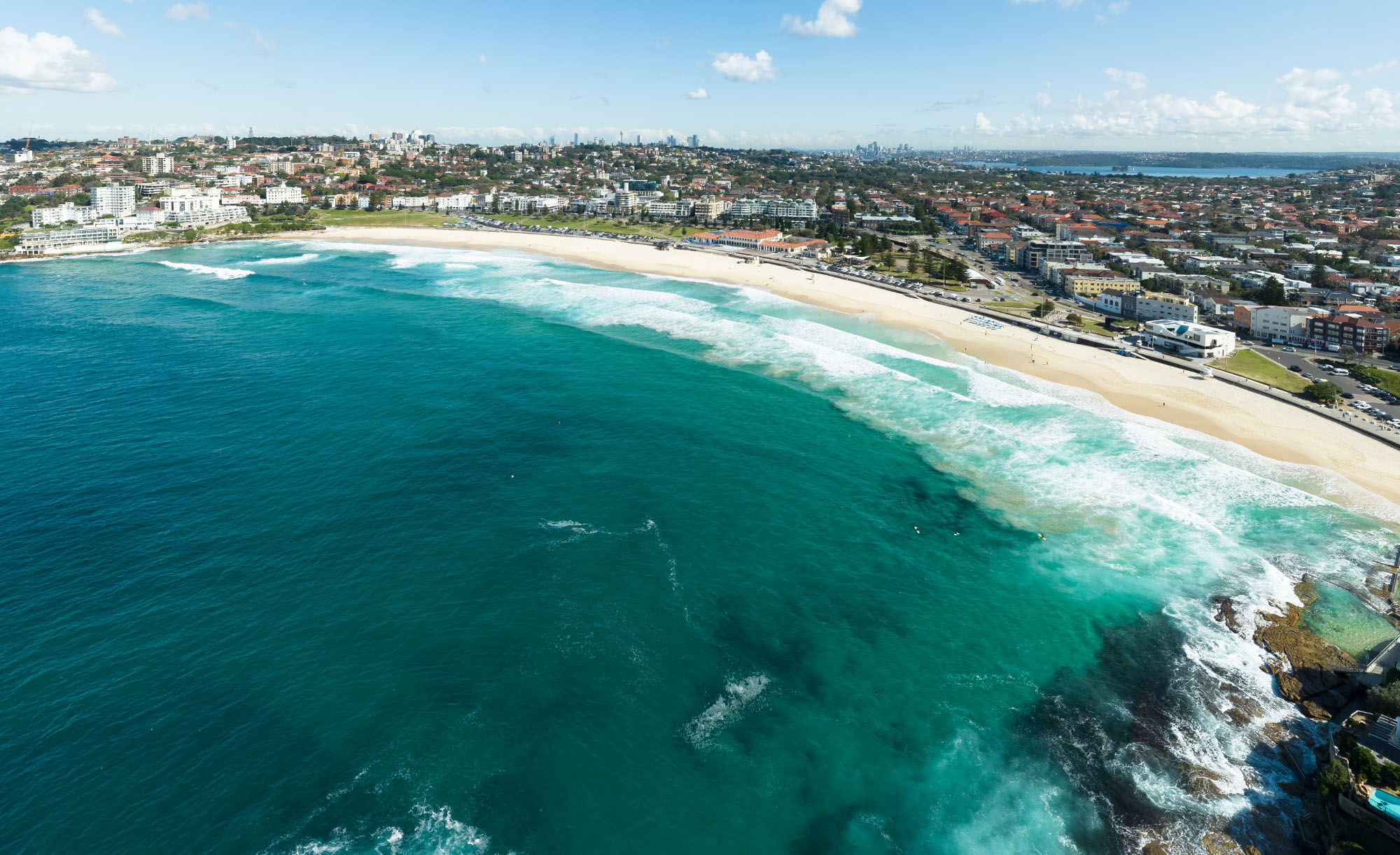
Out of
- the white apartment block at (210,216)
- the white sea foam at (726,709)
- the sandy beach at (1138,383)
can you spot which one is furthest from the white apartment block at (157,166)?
the white sea foam at (726,709)

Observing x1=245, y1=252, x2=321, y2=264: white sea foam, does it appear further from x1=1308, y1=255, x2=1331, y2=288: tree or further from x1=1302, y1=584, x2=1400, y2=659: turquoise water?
x1=1308, y1=255, x2=1331, y2=288: tree

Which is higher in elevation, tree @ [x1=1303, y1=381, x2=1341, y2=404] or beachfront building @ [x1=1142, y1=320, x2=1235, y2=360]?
beachfront building @ [x1=1142, y1=320, x2=1235, y2=360]

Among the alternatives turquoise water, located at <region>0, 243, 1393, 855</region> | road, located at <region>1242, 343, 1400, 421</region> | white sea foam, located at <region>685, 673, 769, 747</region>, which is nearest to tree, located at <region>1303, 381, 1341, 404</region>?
road, located at <region>1242, 343, 1400, 421</region>

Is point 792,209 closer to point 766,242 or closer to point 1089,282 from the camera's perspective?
point 766,242

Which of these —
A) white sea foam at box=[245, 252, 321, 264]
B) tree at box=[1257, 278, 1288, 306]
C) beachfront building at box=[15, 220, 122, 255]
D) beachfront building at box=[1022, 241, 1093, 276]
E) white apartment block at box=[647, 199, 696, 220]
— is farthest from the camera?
white apartment block at box=[647, 199, 696, 220]

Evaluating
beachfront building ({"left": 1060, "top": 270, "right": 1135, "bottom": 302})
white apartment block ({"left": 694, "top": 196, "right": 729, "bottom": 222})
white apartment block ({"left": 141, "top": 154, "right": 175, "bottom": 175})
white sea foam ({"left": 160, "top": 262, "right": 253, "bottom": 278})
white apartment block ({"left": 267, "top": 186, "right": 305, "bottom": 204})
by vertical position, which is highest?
white apartment block ({"left": 141, "top": 154, "right": 175, "bottom": 175})

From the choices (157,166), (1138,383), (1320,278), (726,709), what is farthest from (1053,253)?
(157,166)
